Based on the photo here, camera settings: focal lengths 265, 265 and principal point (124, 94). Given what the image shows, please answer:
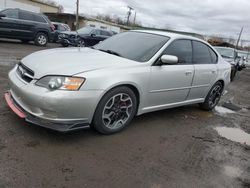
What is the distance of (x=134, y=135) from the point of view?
13.5 feet

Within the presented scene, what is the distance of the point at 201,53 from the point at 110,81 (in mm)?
2666

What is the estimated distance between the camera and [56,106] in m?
3.19

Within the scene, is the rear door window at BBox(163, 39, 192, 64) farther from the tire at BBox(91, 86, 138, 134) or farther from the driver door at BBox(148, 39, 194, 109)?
the tire at BBox(91, 86, 138, 134)

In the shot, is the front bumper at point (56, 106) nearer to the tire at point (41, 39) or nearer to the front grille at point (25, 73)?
the front grille at point (25, 73)

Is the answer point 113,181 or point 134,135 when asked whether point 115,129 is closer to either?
point 134,135

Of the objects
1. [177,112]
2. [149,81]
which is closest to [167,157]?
[149,81]

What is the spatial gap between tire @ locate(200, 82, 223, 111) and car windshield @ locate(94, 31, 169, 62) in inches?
76.9

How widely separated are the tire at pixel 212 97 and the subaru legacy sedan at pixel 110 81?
1.52 feet

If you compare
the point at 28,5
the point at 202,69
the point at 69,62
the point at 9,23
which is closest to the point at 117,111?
the point at 69,62

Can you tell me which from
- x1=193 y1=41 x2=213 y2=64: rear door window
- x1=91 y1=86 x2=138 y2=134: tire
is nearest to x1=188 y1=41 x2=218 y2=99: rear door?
x1=193 y1=41 x2=213 y2=64: rear door window

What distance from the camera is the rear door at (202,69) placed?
204 inches

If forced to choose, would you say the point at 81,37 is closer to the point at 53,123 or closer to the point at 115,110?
the point at 115,110

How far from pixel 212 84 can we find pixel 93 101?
3.28 meters

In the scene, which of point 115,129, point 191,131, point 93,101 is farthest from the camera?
point 191,131
